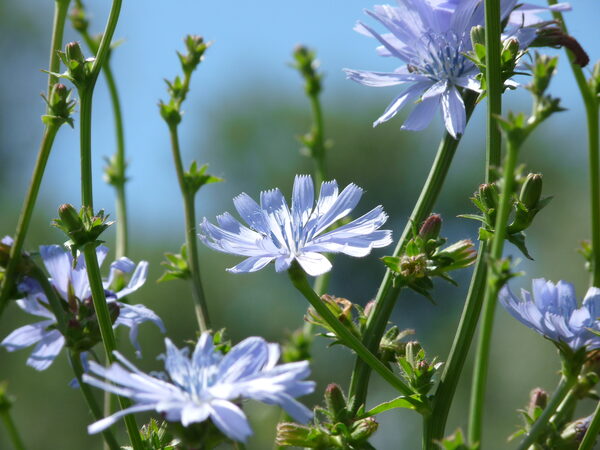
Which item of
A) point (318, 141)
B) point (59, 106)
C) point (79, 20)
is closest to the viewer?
point (59, 106)

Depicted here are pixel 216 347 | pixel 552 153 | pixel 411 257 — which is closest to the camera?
pixel 216 347

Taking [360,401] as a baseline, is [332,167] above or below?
below

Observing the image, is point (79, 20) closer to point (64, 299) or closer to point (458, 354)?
point (64, 299)

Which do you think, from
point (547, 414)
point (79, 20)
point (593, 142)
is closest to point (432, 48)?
point (593, 142)

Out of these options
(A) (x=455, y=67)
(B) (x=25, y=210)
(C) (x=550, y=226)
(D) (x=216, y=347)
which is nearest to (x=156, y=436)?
(D) (x=216, y=347)

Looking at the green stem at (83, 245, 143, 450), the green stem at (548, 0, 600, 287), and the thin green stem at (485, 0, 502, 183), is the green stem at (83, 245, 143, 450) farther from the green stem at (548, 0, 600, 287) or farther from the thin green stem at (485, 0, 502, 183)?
the green stem at (548, 0, 600, 287)

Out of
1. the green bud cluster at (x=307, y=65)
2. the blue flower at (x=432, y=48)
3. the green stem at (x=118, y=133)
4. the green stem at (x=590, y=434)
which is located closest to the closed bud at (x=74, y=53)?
the blue flower at (x=432, y=48)

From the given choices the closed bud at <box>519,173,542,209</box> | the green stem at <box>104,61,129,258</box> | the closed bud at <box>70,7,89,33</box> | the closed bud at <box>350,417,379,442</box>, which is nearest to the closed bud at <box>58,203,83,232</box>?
the closed bud at <box>350,417,379,442</box>

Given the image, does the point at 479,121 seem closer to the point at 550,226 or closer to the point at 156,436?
the point at 550,226
